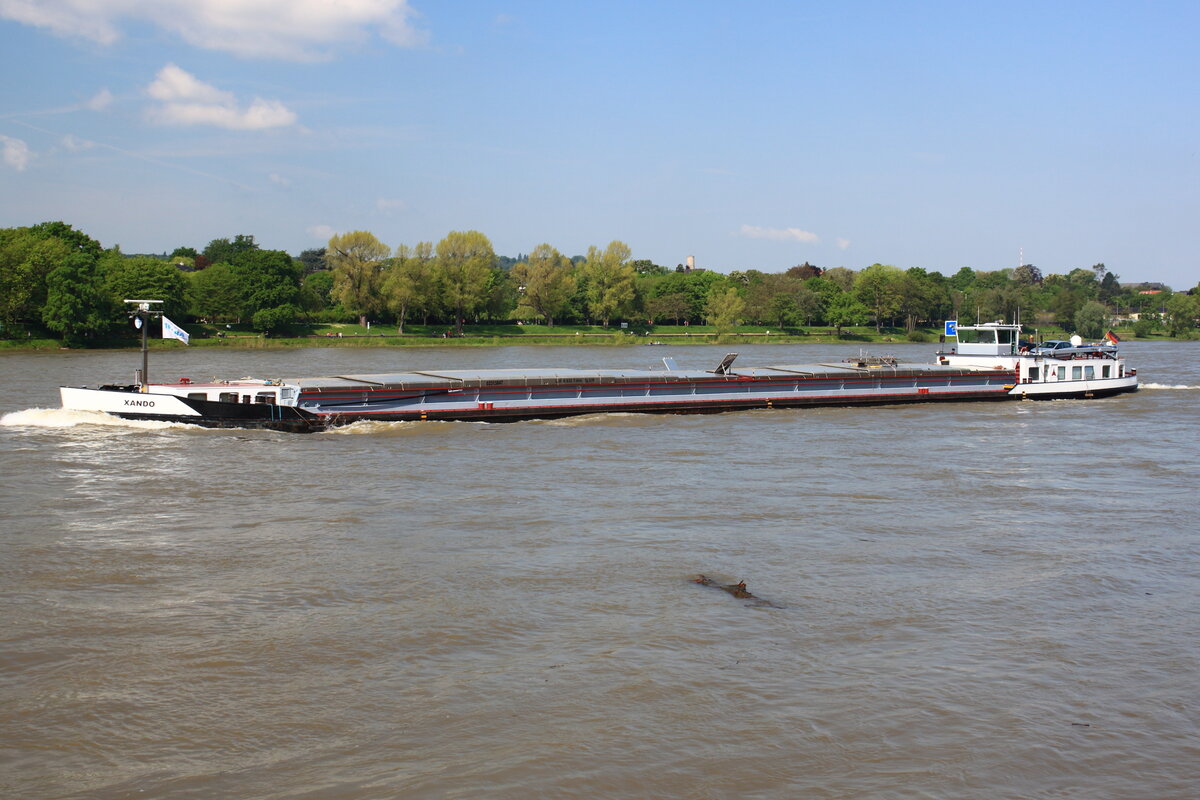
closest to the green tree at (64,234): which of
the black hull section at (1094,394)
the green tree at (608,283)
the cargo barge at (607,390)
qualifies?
the green tree at (608,283)

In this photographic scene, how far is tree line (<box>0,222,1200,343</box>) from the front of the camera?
75.9 metres

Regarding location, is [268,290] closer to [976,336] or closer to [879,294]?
[976,336]

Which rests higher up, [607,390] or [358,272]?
[358,272]

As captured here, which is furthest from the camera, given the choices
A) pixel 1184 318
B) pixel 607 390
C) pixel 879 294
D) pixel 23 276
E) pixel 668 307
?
pixel 1184 318

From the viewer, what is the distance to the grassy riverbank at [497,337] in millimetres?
78938

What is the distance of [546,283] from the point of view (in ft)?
346

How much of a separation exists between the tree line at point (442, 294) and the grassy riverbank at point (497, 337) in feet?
4.29

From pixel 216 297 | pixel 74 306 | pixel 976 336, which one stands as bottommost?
pixel 976 336

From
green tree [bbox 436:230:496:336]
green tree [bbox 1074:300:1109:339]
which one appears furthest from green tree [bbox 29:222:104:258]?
green tree [bbox 1074:300:1109:339]

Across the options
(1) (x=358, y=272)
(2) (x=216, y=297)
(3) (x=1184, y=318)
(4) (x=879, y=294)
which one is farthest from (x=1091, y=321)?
(2) (x=216, y=297)

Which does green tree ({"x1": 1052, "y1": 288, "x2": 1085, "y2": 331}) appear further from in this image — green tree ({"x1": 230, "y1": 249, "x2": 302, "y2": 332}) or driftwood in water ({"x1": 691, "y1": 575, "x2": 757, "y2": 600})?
driftwood in water ({"x1": 691, "y1": 575, "x2": 757, "y2": 600})

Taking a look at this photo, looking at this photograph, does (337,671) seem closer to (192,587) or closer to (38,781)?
(38,781)

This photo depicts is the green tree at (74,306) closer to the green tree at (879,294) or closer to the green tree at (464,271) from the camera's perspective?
the green tree at (464,271)

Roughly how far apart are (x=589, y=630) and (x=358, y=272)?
287ft
